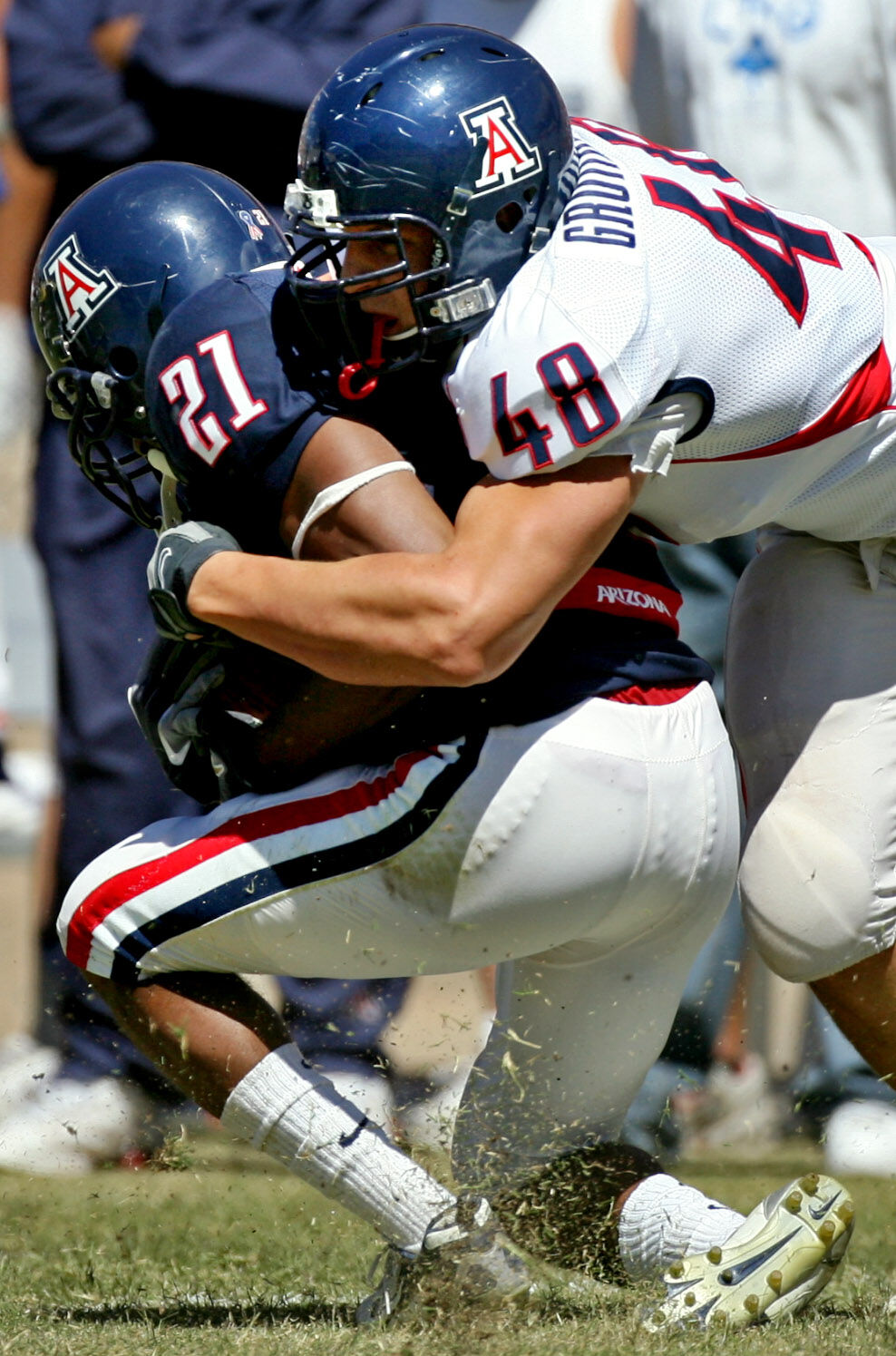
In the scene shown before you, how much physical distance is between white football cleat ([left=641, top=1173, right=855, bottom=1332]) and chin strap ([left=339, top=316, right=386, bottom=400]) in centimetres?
134

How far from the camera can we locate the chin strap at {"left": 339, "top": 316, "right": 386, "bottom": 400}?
2572 mm

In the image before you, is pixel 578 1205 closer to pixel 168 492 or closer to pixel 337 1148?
pixel 337 1148

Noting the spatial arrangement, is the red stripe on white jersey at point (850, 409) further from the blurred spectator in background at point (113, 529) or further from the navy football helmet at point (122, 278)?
the blurred spectator in background at point (113, 529)

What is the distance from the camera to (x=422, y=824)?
2.55 meters

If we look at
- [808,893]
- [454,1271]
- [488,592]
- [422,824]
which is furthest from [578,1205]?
[488,592]

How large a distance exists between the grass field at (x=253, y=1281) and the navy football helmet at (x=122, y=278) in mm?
1328

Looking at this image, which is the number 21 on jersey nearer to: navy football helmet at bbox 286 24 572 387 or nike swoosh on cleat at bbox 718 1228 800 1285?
navy football helmet at bbox 286 24 572 387

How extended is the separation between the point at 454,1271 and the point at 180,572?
112 centimetres

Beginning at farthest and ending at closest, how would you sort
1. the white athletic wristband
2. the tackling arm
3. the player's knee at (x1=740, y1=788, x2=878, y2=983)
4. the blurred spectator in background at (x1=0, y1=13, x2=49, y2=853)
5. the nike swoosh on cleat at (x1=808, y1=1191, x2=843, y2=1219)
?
the blurred spectator in background at (x1=0, y1=13, x2=49, y2=853), the player's knee at (x1=740, y1=788, x2=878, y2=983), the nike swoosh on cleat at (x1=808, y1=1191, x2=843, y2=1219), the white athletic wristband, the tackling arm

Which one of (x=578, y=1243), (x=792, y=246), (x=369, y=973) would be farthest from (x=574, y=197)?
(x=578, y=1243)

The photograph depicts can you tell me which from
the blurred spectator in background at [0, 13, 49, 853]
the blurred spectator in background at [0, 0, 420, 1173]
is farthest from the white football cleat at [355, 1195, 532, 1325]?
the blurred spectator in background at [0, 13, 49, 853]

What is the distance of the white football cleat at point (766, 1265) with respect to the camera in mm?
2645

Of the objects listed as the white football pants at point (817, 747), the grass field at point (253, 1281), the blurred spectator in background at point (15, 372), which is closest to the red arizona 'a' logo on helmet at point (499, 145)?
the white football pants at point (817, 747)

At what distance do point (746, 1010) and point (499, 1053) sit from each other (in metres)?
1.86
